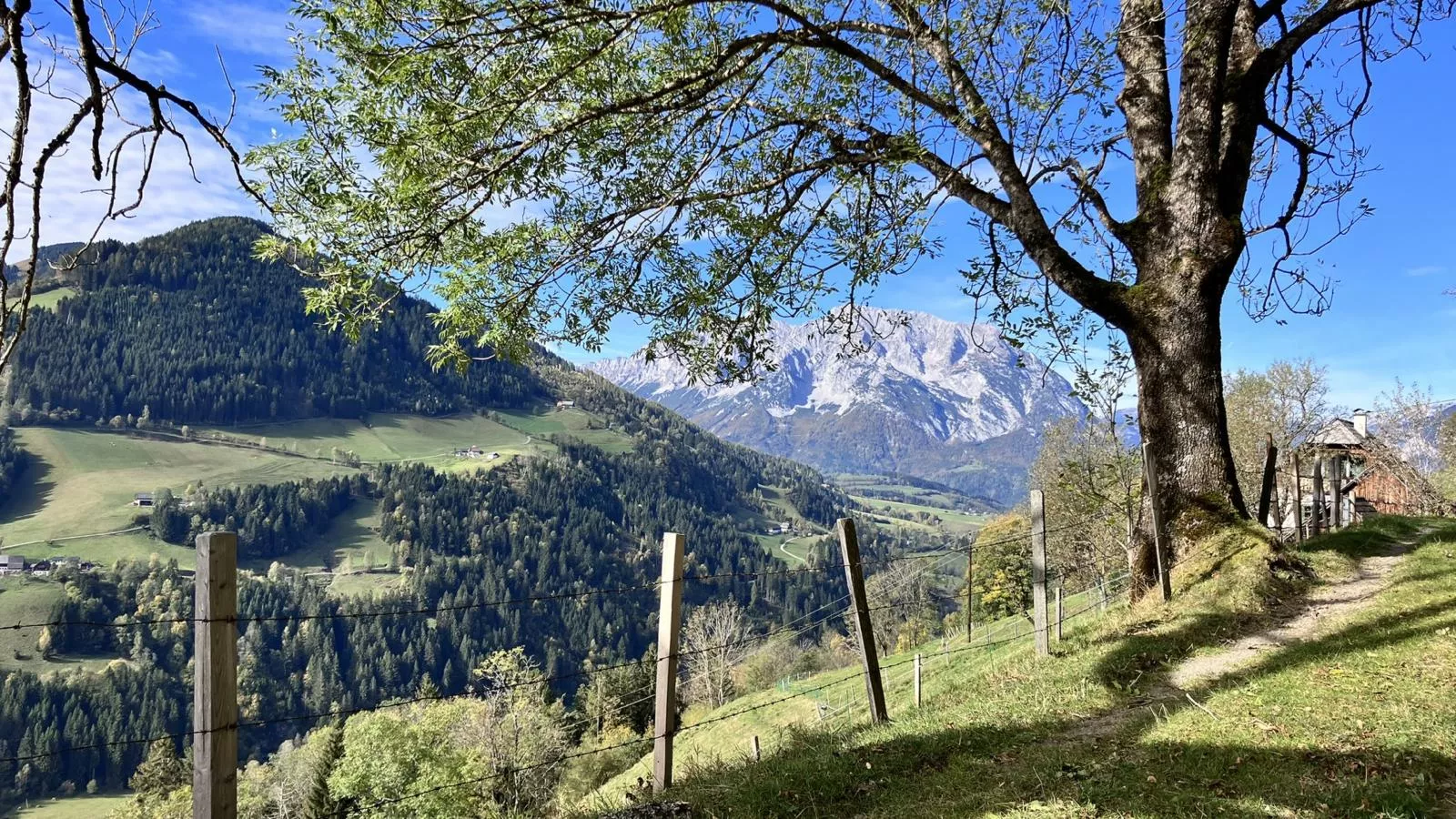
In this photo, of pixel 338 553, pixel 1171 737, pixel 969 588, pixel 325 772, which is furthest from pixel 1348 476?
pixel 338 553

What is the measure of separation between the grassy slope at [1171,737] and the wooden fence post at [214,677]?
295cm

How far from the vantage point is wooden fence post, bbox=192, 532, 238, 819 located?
12.5 feet

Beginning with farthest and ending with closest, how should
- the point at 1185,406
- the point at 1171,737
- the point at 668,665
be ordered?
the point at 1185,406, the point at 668,665, the point at 1171,737

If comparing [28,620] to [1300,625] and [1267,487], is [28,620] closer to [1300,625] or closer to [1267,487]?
[1267,487]

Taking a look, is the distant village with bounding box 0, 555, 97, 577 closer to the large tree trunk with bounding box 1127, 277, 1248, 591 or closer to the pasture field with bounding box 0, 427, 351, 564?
the pasture field with bounding box 0, 427, 351, 564

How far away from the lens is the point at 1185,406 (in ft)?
29.6

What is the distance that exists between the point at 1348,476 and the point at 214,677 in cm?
3643

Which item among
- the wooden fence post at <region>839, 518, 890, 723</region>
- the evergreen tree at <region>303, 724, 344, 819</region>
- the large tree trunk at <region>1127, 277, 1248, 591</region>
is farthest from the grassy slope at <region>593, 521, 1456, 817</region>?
the evergreen tree at <region>303, 724, 344, 819</region>

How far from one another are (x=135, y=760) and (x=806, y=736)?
5885 inches

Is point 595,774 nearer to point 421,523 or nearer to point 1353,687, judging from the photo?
point 1353,687

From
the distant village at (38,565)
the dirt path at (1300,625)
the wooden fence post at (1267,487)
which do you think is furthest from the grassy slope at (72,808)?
the dirt path at (1300,625)

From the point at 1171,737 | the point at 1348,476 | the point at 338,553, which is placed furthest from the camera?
the point at 338,553

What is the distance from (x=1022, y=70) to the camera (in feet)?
27.2

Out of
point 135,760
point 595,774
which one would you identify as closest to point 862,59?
point 595,774
